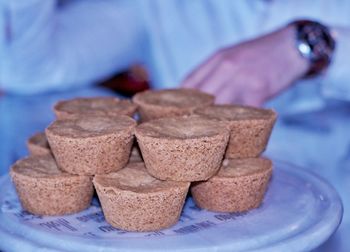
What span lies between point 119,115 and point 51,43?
4.10 feet

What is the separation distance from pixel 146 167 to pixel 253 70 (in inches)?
23.9

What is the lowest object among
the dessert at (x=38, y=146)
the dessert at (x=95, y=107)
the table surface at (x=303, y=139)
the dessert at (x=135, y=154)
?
the table surface at (x=303, y=139)

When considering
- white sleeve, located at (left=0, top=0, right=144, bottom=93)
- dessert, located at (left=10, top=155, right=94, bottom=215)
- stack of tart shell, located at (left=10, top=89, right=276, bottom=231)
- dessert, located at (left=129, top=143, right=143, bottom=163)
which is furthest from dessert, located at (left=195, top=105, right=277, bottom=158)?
white sleeve, located at (left=0, top=0, right=144, bottom=93)

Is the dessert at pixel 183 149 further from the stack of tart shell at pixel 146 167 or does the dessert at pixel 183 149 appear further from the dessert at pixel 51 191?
the dessert at pixel 51 191

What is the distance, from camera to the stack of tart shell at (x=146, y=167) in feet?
3.26

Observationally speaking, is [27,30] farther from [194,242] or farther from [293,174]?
[194,242]

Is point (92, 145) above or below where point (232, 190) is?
above

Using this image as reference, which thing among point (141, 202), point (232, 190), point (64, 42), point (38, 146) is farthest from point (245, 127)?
point (64, 42)

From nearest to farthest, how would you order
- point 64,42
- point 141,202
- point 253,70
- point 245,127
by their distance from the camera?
point 141,202 < point 245,127 < point 253,70 < point 64,42

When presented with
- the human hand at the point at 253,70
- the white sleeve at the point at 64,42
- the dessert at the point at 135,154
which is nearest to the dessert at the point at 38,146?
the dessert at the point at 135,154

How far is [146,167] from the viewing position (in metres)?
1.05

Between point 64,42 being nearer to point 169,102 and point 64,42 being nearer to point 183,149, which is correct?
point 169,102

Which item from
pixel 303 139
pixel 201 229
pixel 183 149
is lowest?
pixel 303 139

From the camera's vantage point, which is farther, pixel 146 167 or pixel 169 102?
pixel 169 102
